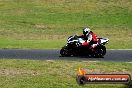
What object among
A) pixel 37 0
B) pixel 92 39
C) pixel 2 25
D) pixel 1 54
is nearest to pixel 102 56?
pixel 92 39

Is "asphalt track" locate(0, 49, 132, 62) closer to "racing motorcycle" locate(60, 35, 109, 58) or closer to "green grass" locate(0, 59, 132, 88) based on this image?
"racing motorcycle" locate(60, 35, 109, 58)

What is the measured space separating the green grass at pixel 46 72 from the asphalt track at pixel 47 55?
2.75 meters

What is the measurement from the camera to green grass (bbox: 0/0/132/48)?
36.1 m

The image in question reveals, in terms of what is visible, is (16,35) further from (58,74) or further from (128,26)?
(58,74)

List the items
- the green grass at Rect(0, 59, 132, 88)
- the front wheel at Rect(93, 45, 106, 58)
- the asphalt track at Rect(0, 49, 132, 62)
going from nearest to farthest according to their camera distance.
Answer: the green grass at Rect(0, 59, 132, 88) → the asphalt track at Rect(0, 49, 132, 62) → the front wheel at Rect(93, 45, 106, 58)

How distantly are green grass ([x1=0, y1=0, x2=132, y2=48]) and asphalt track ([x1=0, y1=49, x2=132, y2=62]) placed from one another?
9.05 m

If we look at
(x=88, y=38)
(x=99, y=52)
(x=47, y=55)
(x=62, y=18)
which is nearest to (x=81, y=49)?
(x=88, y=38)

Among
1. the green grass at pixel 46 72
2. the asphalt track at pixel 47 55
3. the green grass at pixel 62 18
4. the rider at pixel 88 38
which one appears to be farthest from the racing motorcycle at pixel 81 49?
the green grass at pixel 62 18

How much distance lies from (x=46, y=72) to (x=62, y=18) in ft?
89.3

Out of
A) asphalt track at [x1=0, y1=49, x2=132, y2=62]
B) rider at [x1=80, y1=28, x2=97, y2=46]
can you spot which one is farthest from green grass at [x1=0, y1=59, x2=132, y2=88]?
rider at [x1=80, y1=28, x2=97, y2=46]

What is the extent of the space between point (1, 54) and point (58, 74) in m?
7.26

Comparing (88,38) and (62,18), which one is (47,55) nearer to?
(88,38)

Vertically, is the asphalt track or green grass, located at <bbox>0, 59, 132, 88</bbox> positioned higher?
green grass, located at <bbox>0, 59, 132, 88</bbox>

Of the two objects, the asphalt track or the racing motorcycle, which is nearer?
the asphalt track
